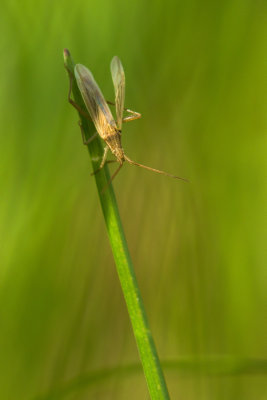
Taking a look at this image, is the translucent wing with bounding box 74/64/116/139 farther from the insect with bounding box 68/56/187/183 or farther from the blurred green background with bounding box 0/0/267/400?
the blurred green background with bounding box 0/0/267/400

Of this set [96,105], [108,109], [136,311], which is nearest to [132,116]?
[108,109]

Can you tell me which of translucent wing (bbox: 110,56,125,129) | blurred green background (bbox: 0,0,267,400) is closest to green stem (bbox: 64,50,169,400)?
blurred green background (bbox: 0,0,267,400)

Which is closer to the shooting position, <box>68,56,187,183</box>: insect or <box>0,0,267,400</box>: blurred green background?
<box>68,56,187,183</box>: insect

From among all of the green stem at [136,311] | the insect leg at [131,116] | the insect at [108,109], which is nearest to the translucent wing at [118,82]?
the insect at [108,109]

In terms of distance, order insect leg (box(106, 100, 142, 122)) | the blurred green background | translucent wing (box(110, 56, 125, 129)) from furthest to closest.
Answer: insect leg (box(106, 100, 142, 122))
translucent wing (box(110, 56, 125, 129))
the blurred green background

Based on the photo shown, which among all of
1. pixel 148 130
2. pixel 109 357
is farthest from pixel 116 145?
pixel 109 357

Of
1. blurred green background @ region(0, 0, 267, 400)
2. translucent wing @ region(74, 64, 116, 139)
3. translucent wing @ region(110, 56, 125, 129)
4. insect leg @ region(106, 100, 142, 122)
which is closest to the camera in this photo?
translucent wing @ region(74, 64, 116, 139)

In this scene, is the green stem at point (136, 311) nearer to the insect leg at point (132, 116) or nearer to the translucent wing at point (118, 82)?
the translucent wing at point (118, 82)
